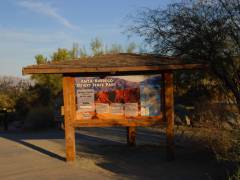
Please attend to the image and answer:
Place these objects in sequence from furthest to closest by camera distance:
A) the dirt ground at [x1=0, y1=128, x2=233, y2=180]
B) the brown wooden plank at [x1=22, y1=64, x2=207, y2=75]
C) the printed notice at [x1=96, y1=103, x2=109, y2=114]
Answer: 1. the printed notice at [x1=96, y1=103, x2=109, y2=114]
2. the brown wooden plank at [x1=22, y1=64, x2=207, y2=75]
3. the dirt ground at [x1=0, y1=128, x2=233, y2=180]

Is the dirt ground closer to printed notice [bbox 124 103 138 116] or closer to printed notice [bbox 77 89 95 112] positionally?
printed notice [bbox 124 103 138 116]

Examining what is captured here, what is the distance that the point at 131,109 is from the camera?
518 inches

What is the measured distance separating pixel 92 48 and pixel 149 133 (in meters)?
24.6

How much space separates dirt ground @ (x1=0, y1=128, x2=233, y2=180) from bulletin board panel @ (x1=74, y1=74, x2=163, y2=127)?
3.89ft

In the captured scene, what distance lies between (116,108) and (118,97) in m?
0.31

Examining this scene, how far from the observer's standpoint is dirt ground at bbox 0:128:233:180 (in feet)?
35.8

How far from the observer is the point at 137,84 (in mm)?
13203

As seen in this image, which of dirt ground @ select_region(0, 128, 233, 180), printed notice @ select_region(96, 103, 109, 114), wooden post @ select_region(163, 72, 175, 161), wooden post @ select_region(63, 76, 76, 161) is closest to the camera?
A: dirt ground @ select_region(0, 128, 233, 180)

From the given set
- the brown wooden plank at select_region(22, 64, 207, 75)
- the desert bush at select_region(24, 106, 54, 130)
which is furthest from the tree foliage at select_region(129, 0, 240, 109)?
the desert bush at select_region(24, 106, 54, 130)

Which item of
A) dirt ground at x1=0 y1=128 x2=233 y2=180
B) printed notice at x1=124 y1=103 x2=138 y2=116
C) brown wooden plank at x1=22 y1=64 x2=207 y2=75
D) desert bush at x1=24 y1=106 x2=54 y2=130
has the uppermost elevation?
brown wooden plank at x1=22 y1=64 x2=207 y2=75

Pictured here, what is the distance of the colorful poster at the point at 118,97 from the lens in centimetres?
1315

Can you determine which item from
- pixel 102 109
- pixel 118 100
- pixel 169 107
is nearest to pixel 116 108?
pixel 118 100

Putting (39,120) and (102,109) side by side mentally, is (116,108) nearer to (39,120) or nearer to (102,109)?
(102,109)

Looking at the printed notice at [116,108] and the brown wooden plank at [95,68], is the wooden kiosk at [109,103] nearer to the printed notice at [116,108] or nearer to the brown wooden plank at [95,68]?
the printed notice at [116,108]
